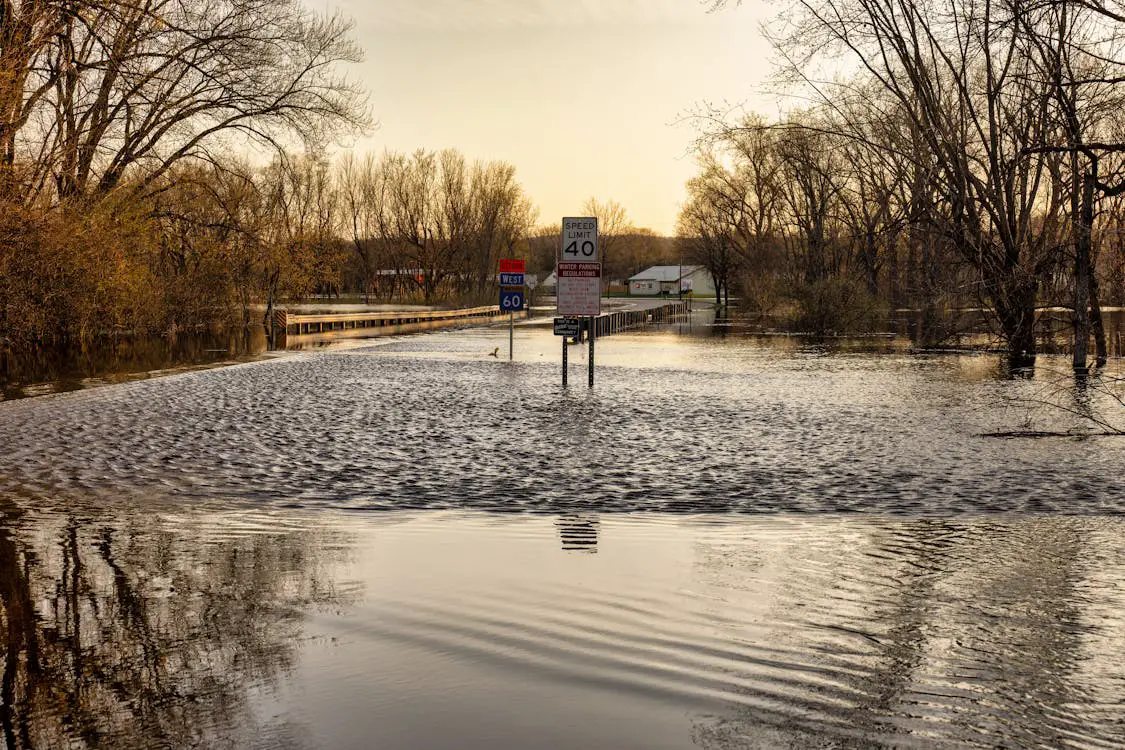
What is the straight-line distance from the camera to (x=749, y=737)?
437 centimetres

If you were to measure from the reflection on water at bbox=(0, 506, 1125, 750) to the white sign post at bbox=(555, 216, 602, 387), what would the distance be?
Answer: 46.3 ft

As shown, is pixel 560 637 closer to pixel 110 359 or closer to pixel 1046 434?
pixel 1046 434

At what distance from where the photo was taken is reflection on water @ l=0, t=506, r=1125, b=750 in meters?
4.49

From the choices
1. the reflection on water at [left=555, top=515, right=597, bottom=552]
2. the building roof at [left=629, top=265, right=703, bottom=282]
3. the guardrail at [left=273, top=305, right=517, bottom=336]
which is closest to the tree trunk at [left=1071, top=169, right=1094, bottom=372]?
the reflection on water at [left=555, top=515, right=597, bottom=552]

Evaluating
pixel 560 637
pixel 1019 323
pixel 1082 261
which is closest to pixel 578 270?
pixel 1082 261

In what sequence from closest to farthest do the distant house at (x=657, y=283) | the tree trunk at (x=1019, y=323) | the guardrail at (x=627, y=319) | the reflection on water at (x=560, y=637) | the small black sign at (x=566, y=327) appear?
the reflection on water at (x=560, y=637) < the small black sign at (x=566, y=327) < the tree trunk at (x=1019, y=323) < the guardrail at (x=627, y=319) < the distant house at (x=657, y=283)

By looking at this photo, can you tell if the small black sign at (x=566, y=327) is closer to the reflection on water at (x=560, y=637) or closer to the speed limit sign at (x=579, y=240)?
the speed limit sign at (x=579, y=240)

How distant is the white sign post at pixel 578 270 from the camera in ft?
74.1

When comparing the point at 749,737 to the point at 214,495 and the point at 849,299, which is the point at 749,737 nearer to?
the point at 214,495

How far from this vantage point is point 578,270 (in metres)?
22.6

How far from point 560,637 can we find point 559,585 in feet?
3.75

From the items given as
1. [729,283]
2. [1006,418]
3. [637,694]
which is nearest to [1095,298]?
[1006,418]

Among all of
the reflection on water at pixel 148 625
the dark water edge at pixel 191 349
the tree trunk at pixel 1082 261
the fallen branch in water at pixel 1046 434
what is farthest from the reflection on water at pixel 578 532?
the tree trunk at pixel 1082 261

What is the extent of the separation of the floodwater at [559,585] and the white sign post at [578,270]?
262 inches
